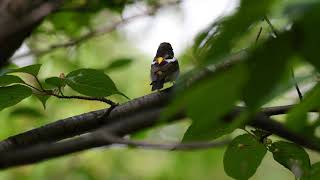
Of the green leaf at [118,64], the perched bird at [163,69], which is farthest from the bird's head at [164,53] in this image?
the green leaf at [118,64]

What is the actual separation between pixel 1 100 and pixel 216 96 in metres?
0.43

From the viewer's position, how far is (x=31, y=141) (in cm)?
70

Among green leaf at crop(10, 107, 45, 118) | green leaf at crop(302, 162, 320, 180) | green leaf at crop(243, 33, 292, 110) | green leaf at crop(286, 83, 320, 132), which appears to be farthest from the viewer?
green leaf at crop(10, 107, 45, 118)

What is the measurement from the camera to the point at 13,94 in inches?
27.7

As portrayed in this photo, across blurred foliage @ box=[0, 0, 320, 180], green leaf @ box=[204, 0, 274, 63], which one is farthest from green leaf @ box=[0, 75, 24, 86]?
green leaf @ box=[204, 0, 274, 63]

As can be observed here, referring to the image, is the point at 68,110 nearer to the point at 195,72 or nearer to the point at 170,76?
the point at 170,76

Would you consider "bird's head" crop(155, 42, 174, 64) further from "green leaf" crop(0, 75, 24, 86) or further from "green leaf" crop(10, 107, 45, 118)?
"green leaf" crop(10, 107, 45, 118)

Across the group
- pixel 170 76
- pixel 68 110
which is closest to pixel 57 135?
pixel 170 76

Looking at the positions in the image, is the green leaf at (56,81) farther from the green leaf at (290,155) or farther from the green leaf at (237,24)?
the green leaf at (237,24)

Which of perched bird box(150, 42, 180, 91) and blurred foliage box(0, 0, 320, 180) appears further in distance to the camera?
perched bird box(150, 42, 180, 91)

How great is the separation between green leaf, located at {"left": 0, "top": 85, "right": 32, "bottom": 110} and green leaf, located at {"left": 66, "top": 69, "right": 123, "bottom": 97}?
0.17ft

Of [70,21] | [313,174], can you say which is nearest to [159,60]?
[313,174]

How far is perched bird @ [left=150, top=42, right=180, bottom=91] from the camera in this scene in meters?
0.72

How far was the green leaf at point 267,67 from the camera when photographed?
1.05 ft
